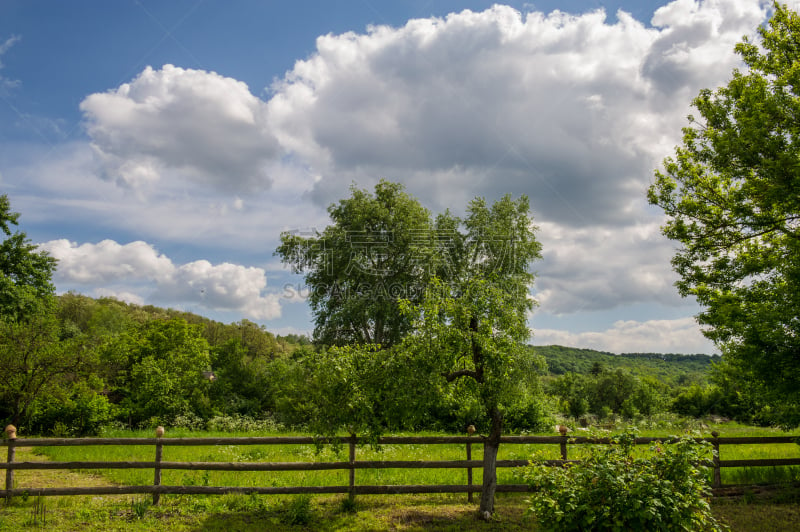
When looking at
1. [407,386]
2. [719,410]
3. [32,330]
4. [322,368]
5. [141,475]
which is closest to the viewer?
[407,386]

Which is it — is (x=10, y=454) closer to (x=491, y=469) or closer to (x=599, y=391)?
(x=491, y=469)

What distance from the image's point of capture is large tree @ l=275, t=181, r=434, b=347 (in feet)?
89.0

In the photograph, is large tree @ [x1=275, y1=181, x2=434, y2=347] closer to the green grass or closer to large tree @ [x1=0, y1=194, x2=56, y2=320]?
the green grass

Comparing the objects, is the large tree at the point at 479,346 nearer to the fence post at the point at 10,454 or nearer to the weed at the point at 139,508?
the weed at the point at 139,508

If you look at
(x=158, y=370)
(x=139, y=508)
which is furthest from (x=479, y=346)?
(x=158, y=370)

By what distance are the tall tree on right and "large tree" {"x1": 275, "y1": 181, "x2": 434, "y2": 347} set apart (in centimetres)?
1415

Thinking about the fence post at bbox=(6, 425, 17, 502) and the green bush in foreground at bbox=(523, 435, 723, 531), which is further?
the fence post at bbox=(6, 425, 17, 502)

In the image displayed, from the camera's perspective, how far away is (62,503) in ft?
31.0

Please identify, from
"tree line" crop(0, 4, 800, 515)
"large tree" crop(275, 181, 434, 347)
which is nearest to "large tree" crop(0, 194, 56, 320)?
"tree line" crop(0, 4, 800, 515)

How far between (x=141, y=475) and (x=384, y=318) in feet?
54.3

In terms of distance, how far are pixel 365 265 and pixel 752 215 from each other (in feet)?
64.4

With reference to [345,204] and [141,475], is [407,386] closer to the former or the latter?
[141,475]

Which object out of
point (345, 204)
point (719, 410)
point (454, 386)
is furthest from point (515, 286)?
point (719, 410)

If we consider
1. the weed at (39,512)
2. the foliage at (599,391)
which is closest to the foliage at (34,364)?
the weed at (39,512)
